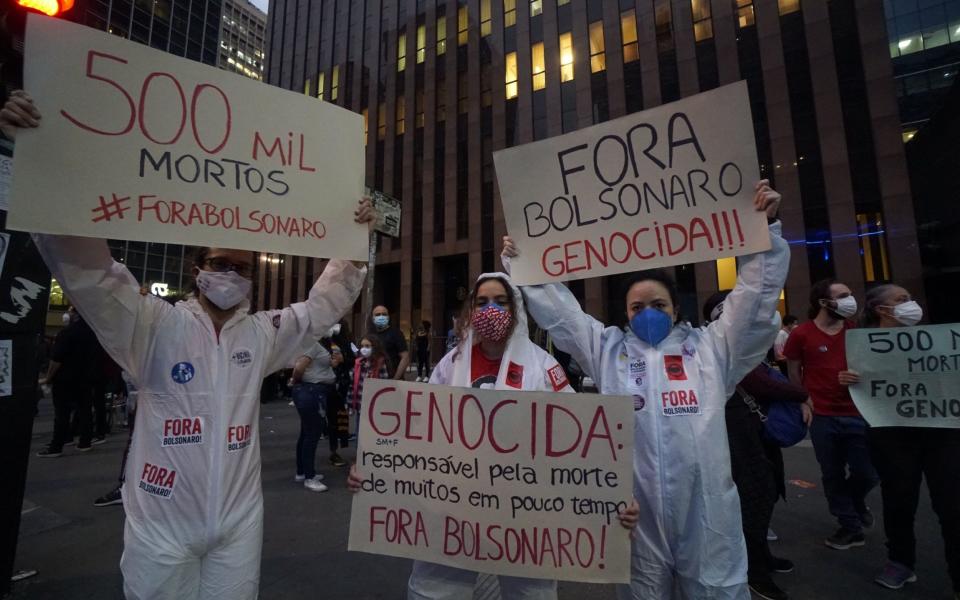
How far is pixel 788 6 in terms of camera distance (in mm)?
18500

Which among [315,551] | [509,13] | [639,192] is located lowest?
[315,551]

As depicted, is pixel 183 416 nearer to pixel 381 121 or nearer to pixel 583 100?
pixel 583 100

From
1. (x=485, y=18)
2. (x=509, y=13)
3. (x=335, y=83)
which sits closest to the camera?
(x=509, y=13)

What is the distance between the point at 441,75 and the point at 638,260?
1160 inches

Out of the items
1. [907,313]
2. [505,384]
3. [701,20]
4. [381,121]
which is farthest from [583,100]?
[505,384]

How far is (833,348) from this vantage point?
4152 millimetres

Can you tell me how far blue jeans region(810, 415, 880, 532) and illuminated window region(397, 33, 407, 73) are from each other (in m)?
31.6

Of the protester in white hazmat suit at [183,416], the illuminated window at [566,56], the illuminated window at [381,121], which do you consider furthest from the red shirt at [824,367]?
the illuminated window at [381,121]

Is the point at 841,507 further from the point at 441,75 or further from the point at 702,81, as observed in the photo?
the point at 441,75

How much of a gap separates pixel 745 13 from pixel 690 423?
2334 cm

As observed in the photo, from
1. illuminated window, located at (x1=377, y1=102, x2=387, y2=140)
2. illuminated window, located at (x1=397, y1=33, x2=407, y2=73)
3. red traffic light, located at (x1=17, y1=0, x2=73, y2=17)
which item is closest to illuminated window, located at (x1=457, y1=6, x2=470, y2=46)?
illuminated window, located at (x1=397, y1=33, x2=407, y2=73)

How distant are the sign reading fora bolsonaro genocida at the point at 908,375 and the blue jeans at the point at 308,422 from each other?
17.5ft

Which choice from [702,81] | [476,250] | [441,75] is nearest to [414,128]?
[441,75]

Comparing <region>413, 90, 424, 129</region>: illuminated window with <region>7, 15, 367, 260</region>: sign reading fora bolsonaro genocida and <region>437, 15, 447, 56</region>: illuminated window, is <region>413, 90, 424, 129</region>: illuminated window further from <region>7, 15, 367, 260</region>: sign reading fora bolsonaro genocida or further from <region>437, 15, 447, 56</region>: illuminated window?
<region>7, 15, 367, 260</region>: sign reading fora bolsonaro genocida
